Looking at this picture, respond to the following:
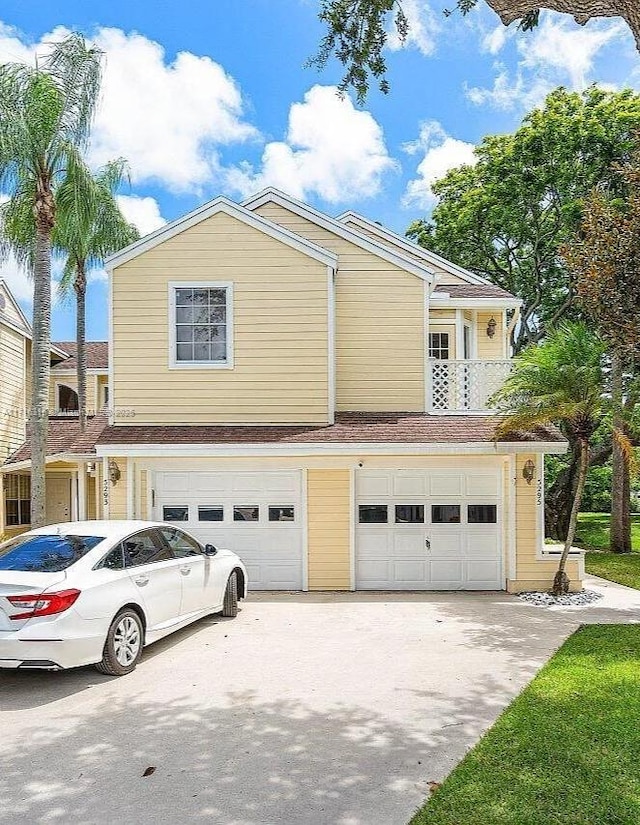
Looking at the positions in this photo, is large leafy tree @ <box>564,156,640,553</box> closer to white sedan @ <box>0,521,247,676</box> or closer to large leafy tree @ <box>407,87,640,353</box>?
white sedan @ <box>0,521,247,676</box>

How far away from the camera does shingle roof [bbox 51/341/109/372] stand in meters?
26.1

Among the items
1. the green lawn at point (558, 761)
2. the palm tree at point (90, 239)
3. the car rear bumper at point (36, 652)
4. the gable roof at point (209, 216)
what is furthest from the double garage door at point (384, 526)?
the palm tree at point (90, 239)

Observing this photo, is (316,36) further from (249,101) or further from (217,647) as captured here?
(249,101)

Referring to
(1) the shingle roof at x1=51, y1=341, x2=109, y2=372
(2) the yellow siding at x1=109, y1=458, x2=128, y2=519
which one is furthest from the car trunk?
(1) the shingle roof at x1=51, y1=341, x2=109, y2=372

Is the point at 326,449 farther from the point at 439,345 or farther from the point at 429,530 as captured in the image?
the point at 439,345

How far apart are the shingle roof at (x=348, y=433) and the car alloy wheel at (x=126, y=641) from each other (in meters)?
4.81

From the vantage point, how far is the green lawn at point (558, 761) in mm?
4578

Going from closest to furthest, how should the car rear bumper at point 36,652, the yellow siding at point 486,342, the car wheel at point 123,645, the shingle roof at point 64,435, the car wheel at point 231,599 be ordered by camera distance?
the car rear bumper at point 36,652 → the car wheel at point 123,645 → the car wheel at point 231,599 → the shingle roof at point 64,435 → the yellow siding at point 486,342

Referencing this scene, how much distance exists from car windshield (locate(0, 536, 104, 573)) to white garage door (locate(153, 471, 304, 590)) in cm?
498

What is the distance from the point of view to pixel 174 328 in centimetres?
1347

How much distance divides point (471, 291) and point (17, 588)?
13.1 m

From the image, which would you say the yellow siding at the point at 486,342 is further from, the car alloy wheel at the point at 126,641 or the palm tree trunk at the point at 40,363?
the car alloy wheel at the point at 126,641

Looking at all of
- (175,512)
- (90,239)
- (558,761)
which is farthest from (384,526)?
(90,239)

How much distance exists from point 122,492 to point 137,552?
479 centimetres
